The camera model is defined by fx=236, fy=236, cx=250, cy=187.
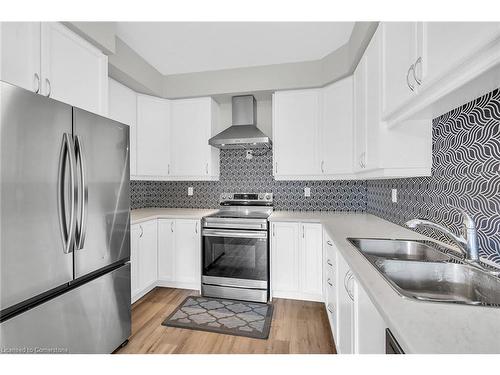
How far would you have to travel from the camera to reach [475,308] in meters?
0.71

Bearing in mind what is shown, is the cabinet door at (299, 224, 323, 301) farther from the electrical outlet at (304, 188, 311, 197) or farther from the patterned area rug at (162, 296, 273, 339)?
the electrical outlet at (304, 188, 311, 197)

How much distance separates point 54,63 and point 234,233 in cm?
196

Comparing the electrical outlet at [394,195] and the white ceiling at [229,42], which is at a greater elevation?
the white ceiling at [229,42]

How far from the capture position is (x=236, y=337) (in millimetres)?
1893

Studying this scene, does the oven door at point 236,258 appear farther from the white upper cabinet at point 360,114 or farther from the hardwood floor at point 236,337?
the white upper cabinet at point 360,114

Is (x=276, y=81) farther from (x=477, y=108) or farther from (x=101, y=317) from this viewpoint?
(x=101, y=317)

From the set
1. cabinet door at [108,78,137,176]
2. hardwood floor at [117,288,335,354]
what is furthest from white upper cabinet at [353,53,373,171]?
cabinet door at [108,78,137,176]

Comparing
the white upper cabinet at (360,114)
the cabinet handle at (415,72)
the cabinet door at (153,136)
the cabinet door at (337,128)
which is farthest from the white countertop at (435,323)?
the cabinet door at (153,136)

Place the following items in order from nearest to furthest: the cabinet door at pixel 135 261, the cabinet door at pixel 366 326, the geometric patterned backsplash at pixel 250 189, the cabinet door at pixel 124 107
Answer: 1. the cabinet door at pixel 366 326
2. the cabinet door at pixel 135 261
3. the cabinet door at pixel 124 107
4. the geometric patterned backsplash at pixel 250 189

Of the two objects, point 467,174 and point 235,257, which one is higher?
point 467,174

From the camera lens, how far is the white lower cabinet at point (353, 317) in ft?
2.88

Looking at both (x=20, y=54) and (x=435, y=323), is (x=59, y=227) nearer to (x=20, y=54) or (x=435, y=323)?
(x=20, y=54)

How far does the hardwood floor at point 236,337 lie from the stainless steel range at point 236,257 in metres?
0.33

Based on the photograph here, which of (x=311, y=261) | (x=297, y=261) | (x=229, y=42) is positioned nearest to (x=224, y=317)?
(x=297, y=261)
